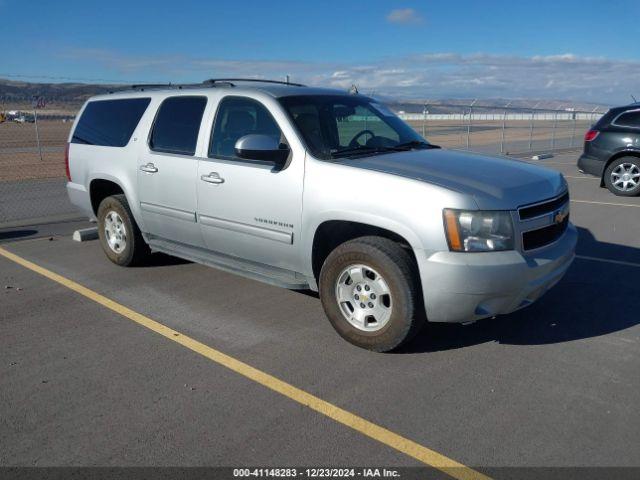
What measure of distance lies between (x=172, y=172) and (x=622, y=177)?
918 cm

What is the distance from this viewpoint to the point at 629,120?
10.9m

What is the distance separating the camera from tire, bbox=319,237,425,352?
3859 mm

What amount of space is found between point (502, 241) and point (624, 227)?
5488 millimetres

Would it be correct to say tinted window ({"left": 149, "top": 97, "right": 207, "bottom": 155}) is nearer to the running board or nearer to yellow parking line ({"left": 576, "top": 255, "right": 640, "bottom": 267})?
the running board

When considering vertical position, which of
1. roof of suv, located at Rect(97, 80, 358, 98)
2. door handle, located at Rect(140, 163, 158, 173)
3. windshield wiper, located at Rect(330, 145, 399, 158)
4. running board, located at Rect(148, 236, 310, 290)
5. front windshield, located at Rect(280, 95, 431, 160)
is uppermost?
roof of suv, located at Rect(97, 80, 358, 98)

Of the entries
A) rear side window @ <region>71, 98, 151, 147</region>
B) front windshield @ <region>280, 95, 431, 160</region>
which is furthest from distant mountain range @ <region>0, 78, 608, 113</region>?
front windshield @ <region>280, 95, 431, 160</region>

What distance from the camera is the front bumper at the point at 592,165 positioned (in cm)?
1128

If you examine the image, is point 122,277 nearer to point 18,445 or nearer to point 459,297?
point 18,445

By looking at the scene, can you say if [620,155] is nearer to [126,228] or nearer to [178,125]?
[178,125]

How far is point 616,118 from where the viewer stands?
1104cm

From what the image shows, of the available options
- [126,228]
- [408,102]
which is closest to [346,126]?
[126,228]

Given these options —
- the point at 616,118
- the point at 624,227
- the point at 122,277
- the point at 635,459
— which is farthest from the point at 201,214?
the point at 616,118

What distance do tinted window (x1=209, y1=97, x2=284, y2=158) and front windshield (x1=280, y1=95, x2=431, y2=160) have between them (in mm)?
270

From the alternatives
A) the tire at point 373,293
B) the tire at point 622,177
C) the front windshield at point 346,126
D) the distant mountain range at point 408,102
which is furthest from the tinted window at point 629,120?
the tire at point 373,293
